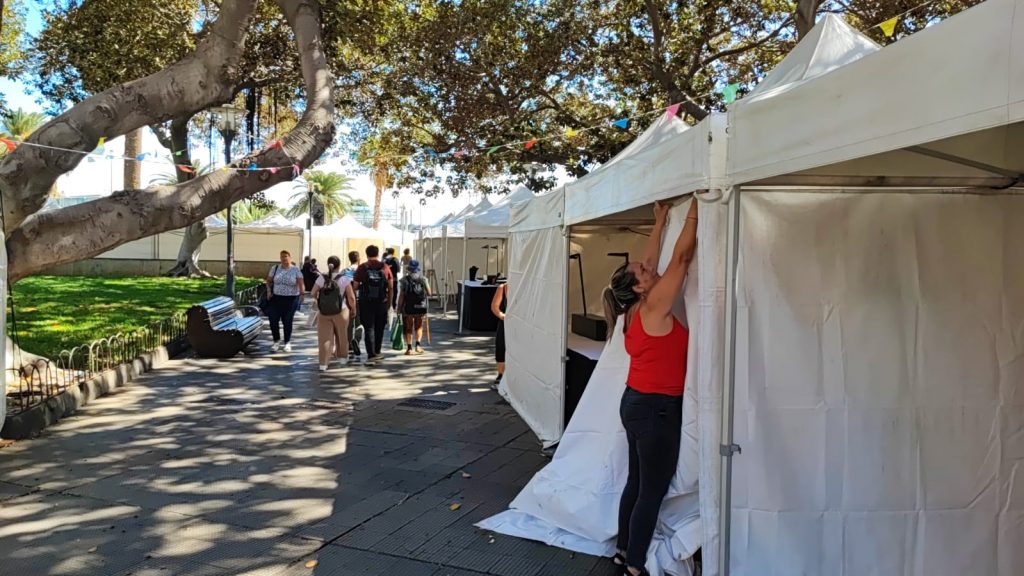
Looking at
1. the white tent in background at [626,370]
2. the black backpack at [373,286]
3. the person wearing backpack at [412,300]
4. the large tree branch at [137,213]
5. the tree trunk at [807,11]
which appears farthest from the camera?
the person wearing backpack at [412,300]

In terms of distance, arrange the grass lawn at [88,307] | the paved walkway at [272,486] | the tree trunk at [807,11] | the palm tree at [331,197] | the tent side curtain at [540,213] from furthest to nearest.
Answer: the palm tree at [331,197] → the grass lawn at [88,307] → the tree trunk at [807,11] → the tent side curtain at [540,213] → the paved walkway at [272,486]

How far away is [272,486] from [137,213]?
3193 millimetres

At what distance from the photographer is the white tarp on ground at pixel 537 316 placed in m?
6.08

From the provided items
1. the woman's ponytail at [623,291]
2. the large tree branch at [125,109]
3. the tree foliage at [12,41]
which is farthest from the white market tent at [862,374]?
the tree foliage at [12,41]

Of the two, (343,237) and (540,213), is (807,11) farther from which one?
(343,237)

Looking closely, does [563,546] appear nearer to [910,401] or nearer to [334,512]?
[334,512]

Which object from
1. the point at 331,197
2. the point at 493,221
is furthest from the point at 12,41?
the point at 331,197

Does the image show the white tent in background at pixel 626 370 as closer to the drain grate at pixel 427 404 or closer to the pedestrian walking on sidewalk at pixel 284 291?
the drain grate at pixel 427 404

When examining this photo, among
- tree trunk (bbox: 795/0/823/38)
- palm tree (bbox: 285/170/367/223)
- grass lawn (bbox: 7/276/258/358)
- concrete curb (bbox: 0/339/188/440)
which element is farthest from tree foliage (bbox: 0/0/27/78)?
palm tree (bbox: 285/170/367/223)

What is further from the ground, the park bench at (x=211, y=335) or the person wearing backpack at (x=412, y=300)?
the person wearing backpack at (x=412, y=300)

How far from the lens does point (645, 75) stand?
1317 centimetres

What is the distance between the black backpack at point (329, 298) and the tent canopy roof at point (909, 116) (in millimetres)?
8013

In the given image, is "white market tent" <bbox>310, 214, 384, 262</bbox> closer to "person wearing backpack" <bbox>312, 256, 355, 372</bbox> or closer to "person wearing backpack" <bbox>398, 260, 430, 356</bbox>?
"person wearing backpack" <bbox>398, 260, 430, 356</bbox>

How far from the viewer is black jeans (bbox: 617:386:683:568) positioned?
3.54 meters
